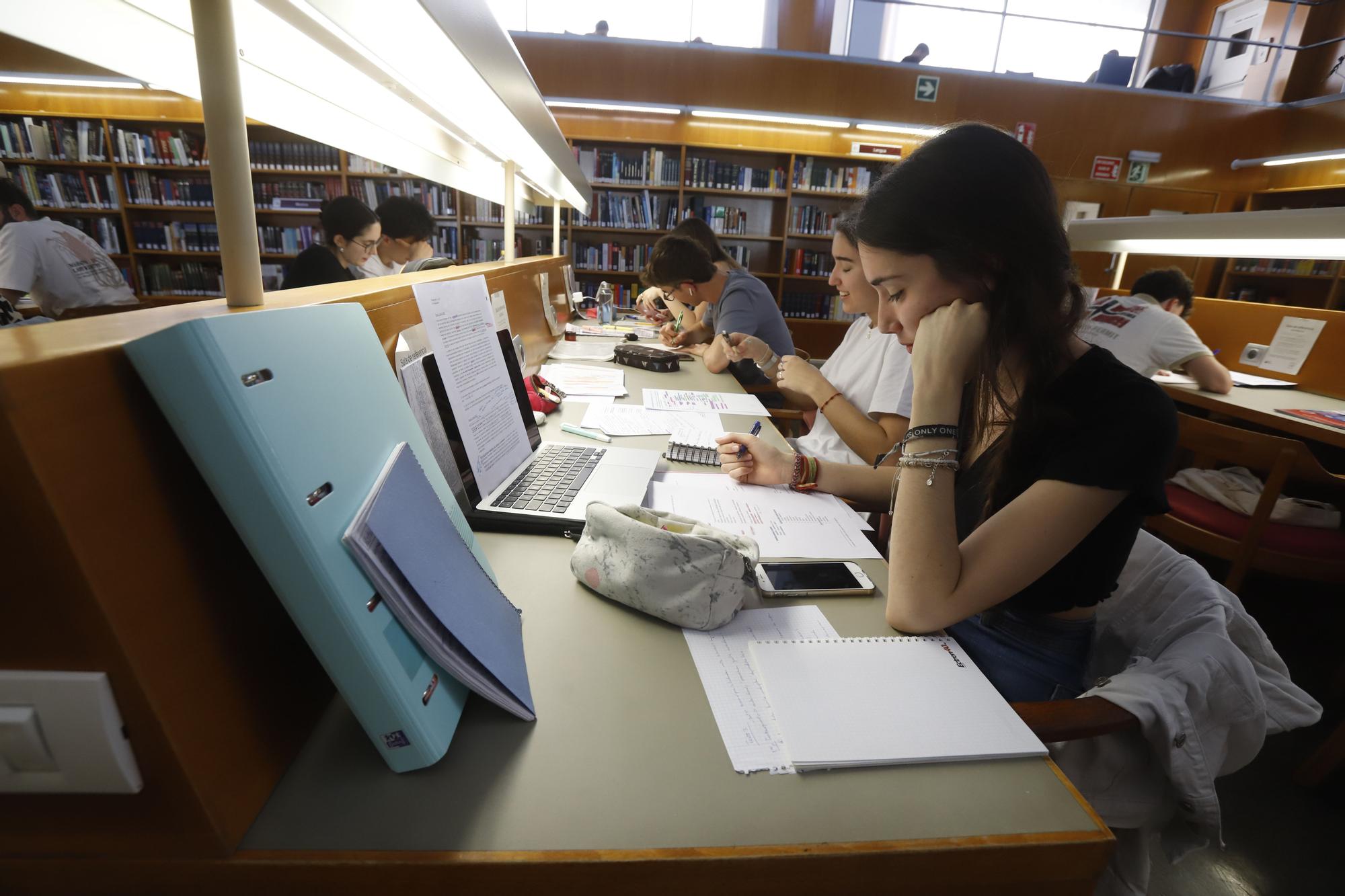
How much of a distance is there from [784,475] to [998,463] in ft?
1.27

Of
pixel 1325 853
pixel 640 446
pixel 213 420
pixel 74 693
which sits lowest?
pixel 1325 853

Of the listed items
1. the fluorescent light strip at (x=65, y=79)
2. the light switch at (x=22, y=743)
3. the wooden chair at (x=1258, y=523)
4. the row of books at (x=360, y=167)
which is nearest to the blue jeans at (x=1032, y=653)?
the light switch at (x=22, y=743)

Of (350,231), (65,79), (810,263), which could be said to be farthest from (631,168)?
(65,79)

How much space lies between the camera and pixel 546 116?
1146 mm

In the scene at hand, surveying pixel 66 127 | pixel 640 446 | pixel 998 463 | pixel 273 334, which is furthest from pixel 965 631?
pixel 66 127

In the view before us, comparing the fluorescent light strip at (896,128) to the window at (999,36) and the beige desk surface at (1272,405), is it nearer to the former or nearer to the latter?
the window at (999,36)

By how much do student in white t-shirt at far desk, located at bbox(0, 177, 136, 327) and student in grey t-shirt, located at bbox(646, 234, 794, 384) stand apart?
338cm

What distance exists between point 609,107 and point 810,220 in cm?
203

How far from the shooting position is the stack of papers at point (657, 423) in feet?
4.85

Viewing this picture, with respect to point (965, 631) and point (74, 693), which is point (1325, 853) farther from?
point (74, 693)

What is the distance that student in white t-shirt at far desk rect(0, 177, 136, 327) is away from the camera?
11.0ft

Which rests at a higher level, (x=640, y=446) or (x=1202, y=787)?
(x=640, y=446)

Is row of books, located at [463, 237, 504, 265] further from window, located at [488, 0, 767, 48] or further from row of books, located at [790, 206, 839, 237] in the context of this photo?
row of books, located at [790, 206, 839, 237]

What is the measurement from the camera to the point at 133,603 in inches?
14.4
